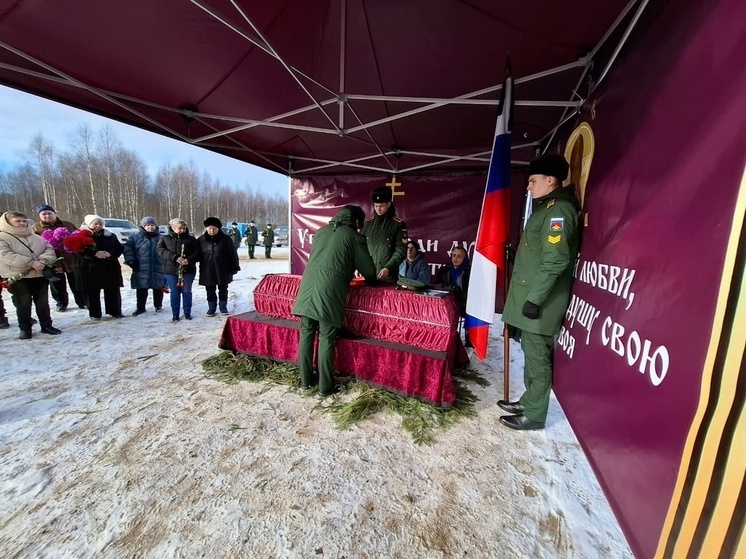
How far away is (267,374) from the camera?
3.10 meters

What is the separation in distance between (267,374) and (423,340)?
172 centimetres

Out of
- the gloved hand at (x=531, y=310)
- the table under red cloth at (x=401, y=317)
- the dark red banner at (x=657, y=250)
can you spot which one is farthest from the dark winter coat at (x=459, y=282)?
the dark red banner at (x=657, y=250)

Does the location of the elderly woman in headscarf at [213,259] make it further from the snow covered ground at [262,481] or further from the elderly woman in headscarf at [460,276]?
the elderly woman in headscarf at [460,276]

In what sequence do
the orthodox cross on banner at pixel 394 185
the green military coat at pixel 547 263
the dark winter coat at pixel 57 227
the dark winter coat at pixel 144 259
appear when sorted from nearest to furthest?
the green military coat at pixel 547 263
the dark winter coat at pixel 57 227
the dark winter coat at pixel 144 259
the orthodox cross on banner at pixel 394 185

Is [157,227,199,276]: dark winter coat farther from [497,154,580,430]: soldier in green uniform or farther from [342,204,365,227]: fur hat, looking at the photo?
[497,154,580,430]: soldier in green uniform

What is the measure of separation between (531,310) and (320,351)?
1.80m

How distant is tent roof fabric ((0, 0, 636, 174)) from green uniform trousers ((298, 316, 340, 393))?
93.1 inches

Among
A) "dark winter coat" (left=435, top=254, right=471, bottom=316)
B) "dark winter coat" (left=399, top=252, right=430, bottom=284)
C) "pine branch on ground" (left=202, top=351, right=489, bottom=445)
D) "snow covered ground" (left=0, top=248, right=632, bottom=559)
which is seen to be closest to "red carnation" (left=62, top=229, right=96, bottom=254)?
"snow covered ground" (left=0, top=248, right=632, bottom=559)

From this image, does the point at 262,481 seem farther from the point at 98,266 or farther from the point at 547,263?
the point at 98,266

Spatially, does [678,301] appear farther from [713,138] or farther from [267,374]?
[267,374]

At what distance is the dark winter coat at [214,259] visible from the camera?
504cm

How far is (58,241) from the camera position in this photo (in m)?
4.67

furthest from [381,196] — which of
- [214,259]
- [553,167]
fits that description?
A: [214,259]

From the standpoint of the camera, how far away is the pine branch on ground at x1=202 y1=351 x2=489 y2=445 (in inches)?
94.0
